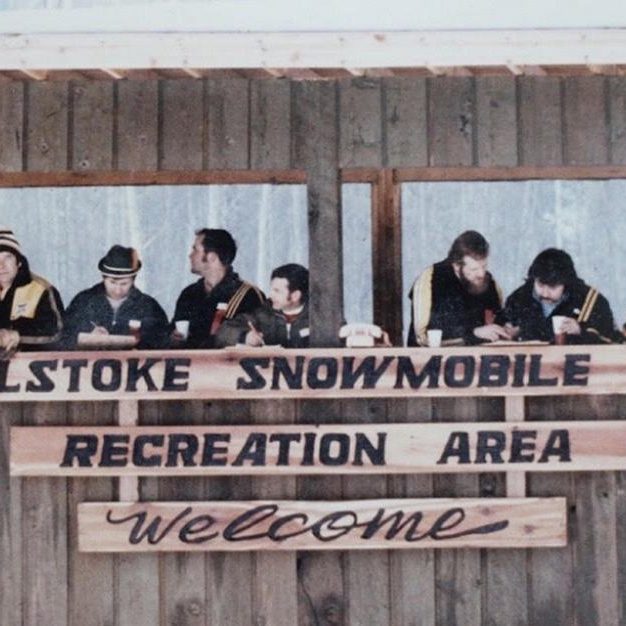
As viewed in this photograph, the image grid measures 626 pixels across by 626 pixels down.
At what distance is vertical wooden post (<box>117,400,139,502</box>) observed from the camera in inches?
336

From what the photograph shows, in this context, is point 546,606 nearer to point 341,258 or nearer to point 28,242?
point 341,258

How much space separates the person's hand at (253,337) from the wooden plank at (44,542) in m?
1.00

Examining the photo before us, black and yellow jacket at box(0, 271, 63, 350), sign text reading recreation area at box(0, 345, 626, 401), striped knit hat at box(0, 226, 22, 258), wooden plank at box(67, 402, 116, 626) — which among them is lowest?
wooden plank at box(67, 402, 116, 626)

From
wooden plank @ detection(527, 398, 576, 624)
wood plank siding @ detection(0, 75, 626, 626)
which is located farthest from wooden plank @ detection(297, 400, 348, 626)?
wooden plank @ detection(527, 398, 576, 624)

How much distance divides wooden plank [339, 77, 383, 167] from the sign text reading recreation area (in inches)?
40.1

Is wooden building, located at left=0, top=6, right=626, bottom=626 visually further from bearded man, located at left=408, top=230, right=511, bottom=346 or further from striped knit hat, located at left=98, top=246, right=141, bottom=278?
→ striped knit hat, located at left=98, top=246, right=141, bottom=278

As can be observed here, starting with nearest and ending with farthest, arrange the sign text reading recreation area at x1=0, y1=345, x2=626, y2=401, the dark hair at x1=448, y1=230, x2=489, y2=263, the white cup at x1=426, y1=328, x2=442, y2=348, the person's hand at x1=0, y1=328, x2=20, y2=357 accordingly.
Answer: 1. the sign text reading recreation area at x1=0, y1=345, x2=626, y2=401
2. the person's hand at x1=0, y1=328, x2=20, y2=357
3. the white cup at x1=426, y1=328, x2=442, y2=348
4. the dark hair at x1=448, y1=230, x2=489, y2=263

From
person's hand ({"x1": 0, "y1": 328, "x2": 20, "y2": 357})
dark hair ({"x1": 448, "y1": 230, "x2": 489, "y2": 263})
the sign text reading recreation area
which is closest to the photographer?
the sign text reading recreation area

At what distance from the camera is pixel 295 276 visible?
8.73 meters

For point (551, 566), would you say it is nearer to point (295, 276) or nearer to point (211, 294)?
point (295, 276)

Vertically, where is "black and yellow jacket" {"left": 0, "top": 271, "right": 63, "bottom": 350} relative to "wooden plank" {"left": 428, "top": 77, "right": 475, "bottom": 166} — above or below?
below

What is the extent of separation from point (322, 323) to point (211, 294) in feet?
2.09

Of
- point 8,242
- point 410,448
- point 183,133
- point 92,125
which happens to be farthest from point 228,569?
point 92,125

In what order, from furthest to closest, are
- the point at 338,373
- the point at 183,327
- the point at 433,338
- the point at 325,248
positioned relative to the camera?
the point at 183,327
the point at 433,338
the point at 325,248
the point at 338,373
